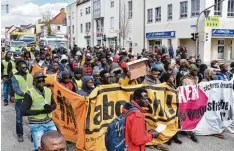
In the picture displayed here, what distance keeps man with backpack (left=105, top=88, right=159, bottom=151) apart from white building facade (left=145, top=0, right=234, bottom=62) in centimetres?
2556

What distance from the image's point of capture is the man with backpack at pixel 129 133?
11.8 ft

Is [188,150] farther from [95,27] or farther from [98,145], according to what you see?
[95,27]

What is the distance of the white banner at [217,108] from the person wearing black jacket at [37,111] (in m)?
3.81

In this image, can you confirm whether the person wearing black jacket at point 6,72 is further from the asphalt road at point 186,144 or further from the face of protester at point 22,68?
the face of protester at point 22,68

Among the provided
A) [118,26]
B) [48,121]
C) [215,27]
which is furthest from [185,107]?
[118,26]

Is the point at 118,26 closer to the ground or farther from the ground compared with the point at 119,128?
farther from the ground

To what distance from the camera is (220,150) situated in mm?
6434

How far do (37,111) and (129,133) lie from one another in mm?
1713

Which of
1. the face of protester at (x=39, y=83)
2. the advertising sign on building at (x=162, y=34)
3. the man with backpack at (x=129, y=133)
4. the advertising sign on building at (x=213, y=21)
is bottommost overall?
the man with backpack at (x=129, y=133)

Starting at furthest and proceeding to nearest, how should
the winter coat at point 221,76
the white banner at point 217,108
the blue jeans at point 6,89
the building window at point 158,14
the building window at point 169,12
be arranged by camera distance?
the building window at point 158,14 < the building window at point 169,12 < the blue jeans at point 6,89 < the winter coat at point 221,76 < the white banner at point 217,108

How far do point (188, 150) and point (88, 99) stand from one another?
2.34 metres

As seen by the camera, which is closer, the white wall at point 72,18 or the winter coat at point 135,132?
the winter coat at point 135,132

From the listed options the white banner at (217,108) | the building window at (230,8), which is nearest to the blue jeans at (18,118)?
the white banner at (217,108)

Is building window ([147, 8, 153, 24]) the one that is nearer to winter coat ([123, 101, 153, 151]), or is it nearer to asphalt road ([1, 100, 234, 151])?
asphalt road ([1, 100, 234, 151])
